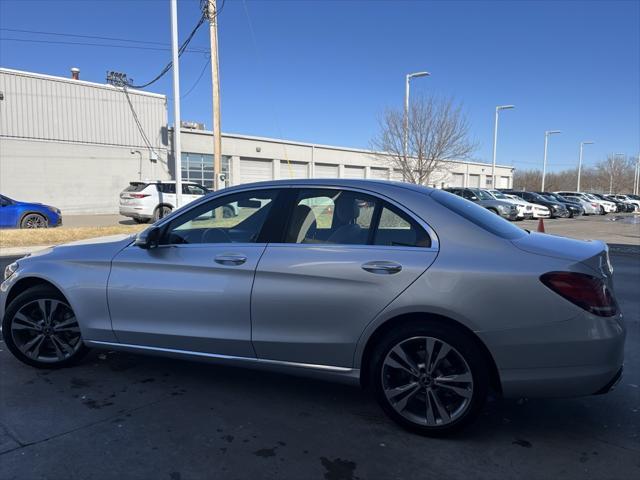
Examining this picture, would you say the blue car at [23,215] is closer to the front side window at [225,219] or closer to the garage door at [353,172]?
the front side window at [225,219]

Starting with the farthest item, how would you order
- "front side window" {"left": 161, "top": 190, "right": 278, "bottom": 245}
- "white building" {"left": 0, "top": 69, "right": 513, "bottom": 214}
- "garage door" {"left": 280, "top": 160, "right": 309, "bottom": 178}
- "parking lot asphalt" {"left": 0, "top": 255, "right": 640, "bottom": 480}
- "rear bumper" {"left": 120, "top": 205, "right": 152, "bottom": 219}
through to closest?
1. "garage door" {"left": 280, "top": 160, "right": 309, "bottom": 178}
2. "white building" {"left": 0, "top": 69, "right": 513, "bottom": 214}
3. "rear bumper" {"left": 120, "top": 205, "right": 152, "bottom": 219}
4. "front side window" {"left": 161, "top": 190, "right": 278, "bottom": 245}
5. "parking lot asphalt" {"left": 0, "top": 255, "right": 640, "bottom": 480}

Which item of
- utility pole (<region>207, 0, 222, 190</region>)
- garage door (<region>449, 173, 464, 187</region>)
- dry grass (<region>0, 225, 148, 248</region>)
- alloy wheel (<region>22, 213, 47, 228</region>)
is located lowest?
dry grass (<region>0, 225, 148, 248</region>)

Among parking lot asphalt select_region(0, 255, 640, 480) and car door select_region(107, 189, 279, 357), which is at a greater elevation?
car door select_region(107, 189, 279, 357)

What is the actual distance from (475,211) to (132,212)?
17.3m

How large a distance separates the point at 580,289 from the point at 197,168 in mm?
Result: 31297

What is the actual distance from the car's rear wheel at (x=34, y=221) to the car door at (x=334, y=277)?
15041 mm

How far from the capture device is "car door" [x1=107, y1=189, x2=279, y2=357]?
138 inches

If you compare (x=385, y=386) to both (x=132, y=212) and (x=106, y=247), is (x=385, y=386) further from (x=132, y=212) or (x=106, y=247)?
(x=132, y=212)

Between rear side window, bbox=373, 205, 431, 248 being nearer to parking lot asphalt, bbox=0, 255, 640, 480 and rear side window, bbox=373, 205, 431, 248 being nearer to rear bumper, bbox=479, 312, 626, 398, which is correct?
rear bumper, bbox=479, 312, 626, 398

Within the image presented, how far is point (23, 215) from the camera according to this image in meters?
15.5

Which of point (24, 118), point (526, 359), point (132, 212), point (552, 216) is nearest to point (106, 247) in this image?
point (526, 359)

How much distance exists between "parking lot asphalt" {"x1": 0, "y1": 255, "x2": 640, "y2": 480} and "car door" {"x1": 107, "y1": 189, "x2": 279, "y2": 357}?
45cm

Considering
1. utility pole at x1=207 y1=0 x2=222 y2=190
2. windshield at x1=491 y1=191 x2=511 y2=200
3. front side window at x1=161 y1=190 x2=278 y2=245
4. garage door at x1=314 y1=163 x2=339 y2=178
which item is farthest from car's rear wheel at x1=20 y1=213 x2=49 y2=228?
garage door at x1=314 y1=163 x2=339 y2=178

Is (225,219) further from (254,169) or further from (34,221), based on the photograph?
(254,169)
